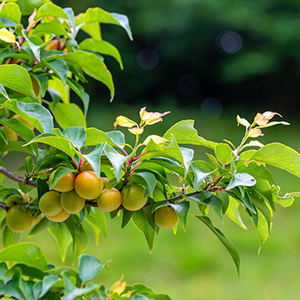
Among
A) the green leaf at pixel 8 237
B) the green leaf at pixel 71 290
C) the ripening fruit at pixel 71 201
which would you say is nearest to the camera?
the green leaf at pixel 71 290

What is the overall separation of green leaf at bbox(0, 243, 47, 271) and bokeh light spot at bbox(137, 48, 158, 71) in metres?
4.12

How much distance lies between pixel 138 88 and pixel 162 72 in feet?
1.07

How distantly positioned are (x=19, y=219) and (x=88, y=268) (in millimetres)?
161

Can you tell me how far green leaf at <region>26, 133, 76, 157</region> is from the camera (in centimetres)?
35

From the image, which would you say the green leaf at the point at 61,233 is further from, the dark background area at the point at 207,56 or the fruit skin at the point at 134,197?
the dark background area at the point at 207,56

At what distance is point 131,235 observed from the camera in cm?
240

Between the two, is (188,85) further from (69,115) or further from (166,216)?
(166,216)

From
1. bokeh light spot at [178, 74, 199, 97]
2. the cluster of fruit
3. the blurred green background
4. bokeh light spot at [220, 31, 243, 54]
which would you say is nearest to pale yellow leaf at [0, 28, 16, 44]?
the cluster of fruit

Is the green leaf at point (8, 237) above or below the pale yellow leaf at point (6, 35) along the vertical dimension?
below

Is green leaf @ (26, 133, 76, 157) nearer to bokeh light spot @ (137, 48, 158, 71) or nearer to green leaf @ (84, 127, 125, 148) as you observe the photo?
green leaf @ (84, 127, 125, 148)

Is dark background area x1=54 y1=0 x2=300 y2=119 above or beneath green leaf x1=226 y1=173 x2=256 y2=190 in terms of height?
beneath

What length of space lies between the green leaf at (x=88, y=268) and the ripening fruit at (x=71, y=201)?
63 mm

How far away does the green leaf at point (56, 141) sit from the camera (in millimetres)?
346

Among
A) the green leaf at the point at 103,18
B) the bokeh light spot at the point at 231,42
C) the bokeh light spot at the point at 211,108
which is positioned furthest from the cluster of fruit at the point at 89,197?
the bokeh light spot at the point at 231,42
